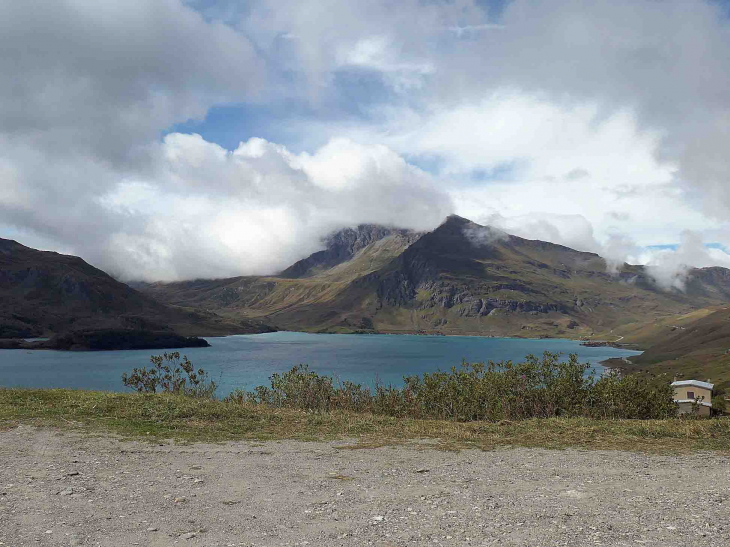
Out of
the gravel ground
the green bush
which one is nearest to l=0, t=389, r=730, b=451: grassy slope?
the gravel ground

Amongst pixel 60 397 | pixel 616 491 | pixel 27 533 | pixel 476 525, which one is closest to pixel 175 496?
pixel 27 533

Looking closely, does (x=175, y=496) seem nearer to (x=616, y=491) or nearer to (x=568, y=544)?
(x=568, y=544)

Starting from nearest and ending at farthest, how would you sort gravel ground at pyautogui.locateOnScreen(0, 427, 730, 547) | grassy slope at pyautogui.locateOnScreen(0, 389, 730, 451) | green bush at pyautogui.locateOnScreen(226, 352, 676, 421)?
gravel ground at pyautogui.locateOnScreen(0, 427, 730, 547) → grassy slope at pyautogui.locateOnScreen(0, 389, 730, 451) → green bush at pyautogui.locateOnScreen(226, 352, 676, 421)

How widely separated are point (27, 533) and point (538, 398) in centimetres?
3100

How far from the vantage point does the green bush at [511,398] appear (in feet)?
109

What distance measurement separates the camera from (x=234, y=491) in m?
13.5

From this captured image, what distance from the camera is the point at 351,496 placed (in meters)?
13.0

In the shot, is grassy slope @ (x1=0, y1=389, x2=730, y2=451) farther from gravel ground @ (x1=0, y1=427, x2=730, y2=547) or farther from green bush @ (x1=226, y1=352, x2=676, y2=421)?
green bush @ (x1=226, y1=352, x2=676, y2=421)

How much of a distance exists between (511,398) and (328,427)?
641 inches

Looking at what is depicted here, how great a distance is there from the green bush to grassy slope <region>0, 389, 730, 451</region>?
7.18 meters

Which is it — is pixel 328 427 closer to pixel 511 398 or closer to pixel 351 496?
pixel 351 496

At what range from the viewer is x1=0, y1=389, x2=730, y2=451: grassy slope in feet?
66.1

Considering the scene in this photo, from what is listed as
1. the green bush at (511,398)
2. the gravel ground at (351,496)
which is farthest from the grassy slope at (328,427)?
the green bush at (511,398)

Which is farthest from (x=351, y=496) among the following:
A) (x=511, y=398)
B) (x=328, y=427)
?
(x=511, y=398)
